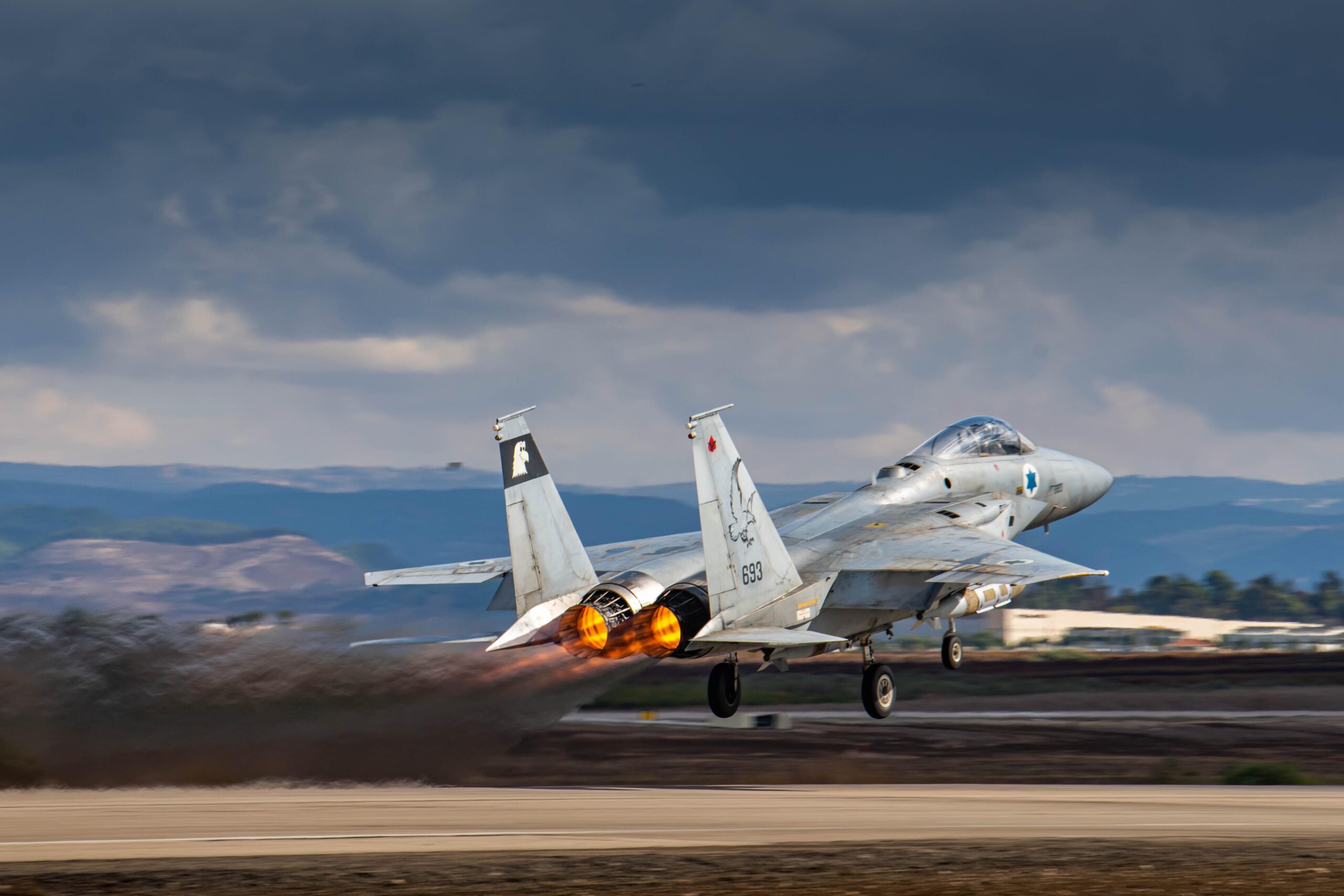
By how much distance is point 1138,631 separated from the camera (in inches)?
6107

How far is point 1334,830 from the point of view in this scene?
2184 cm

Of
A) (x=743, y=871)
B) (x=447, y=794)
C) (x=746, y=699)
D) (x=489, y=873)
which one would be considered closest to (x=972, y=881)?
(x=743, y=871)

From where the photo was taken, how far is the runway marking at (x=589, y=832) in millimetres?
17703

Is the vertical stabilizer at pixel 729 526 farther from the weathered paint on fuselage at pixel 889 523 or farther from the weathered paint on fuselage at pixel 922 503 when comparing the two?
the weathered paint on fuselage at pixel 922 503

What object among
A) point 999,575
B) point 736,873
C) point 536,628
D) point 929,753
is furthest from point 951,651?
point 929,753

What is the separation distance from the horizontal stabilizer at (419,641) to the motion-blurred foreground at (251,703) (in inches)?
7.4

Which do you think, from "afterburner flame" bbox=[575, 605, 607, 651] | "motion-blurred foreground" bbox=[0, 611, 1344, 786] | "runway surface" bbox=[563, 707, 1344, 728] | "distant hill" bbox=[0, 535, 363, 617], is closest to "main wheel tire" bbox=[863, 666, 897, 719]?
"motion-blurred foreground" bbox=[0, 611, 1344, 786]

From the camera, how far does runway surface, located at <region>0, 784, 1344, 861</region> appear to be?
1811cm

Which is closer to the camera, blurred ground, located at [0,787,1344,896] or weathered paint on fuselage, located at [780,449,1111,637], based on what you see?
blurred ground, located at [0,787,1344,896]

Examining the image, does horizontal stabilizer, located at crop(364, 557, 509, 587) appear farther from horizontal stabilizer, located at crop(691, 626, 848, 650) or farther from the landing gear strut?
horizontal stabilizer, located at crop(691, 626, 848, 650)

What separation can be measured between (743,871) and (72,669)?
1469cm

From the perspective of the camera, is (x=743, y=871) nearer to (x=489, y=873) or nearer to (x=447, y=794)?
(x=489, y=873)

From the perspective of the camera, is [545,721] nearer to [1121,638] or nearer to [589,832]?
[589,832]

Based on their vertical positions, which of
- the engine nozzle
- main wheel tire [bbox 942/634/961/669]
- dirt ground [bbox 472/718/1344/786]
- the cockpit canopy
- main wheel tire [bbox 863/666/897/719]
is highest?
the cockpit canopy
